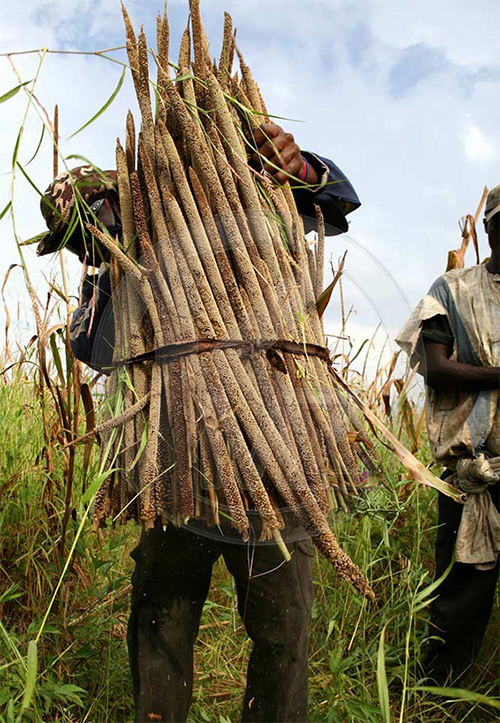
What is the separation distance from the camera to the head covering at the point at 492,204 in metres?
2.89

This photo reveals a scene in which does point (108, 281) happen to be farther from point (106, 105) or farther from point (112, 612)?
point (112, 612)

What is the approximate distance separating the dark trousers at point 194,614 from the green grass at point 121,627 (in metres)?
0.41

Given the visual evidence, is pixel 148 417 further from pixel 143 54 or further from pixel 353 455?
pixel 143 54

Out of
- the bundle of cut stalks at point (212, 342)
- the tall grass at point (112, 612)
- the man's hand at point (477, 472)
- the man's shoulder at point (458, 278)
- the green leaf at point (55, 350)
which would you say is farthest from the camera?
the man's shoulder at point (458, 278)

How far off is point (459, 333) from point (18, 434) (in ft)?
6.77

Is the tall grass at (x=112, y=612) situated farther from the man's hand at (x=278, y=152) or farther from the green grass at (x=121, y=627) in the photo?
the man's hand at (x=278, y=152)

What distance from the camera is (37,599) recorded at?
2.77 metres

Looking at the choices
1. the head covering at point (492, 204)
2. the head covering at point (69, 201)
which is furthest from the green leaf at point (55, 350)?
the head covering at point (492, 204)

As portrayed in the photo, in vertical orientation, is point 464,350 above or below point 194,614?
above

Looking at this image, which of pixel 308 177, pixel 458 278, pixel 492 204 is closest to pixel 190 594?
pixel 308 177

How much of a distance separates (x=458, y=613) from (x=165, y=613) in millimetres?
1453

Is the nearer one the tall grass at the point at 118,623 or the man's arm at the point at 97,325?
the man's arm at the point at 97,325

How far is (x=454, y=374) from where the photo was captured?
2816 mm

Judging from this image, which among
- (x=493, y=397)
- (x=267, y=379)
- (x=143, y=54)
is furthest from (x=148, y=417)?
(x=493, y=397)
